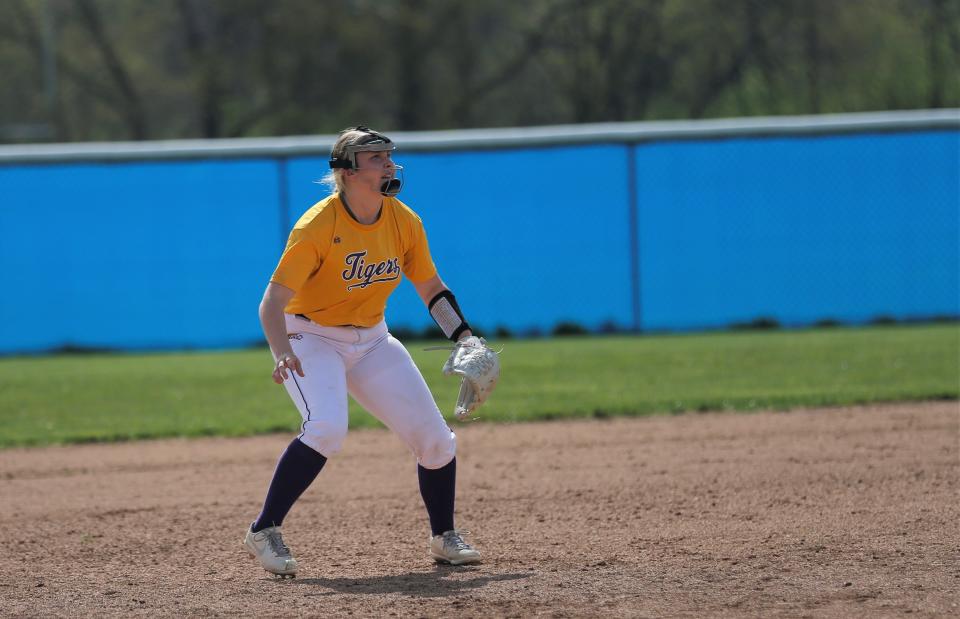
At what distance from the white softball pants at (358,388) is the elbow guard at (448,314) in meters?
0.29

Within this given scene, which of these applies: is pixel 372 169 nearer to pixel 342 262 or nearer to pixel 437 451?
pixel 342 262

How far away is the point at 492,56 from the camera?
98.2 feet

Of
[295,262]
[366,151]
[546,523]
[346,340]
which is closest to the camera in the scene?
[295,262]

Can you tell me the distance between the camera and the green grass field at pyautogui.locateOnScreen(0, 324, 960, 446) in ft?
32.8

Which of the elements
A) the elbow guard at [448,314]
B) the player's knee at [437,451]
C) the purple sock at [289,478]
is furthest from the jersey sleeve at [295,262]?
the player's knee at [437,451]

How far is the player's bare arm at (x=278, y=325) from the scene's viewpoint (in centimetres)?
491

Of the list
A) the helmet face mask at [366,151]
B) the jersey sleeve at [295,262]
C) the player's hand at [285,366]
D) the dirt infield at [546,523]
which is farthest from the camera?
the helmet face mask at [366,151]

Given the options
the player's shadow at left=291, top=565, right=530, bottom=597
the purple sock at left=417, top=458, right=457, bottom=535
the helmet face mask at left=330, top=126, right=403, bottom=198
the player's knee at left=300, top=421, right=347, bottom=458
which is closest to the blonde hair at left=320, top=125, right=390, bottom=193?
the helmet face mask at left=330, top=126, right=403, bottom=198

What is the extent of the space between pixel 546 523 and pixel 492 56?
81.4 ft

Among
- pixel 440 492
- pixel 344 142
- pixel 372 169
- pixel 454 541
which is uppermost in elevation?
pixel 344 142

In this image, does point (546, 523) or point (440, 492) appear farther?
point (546, 523)

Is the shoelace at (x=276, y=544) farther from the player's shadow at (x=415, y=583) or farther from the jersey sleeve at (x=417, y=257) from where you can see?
the jersey sleeve at (x=417, y=257)

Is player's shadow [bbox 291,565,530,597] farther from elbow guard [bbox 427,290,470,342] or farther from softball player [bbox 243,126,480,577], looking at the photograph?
elbow guard [bbox 427,290,470,342]

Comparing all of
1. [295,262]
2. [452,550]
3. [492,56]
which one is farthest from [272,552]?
[492,56]
